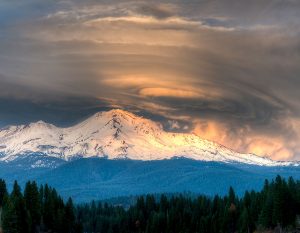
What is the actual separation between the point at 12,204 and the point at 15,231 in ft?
27.3

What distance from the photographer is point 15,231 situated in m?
199

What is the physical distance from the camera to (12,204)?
7771 inches
